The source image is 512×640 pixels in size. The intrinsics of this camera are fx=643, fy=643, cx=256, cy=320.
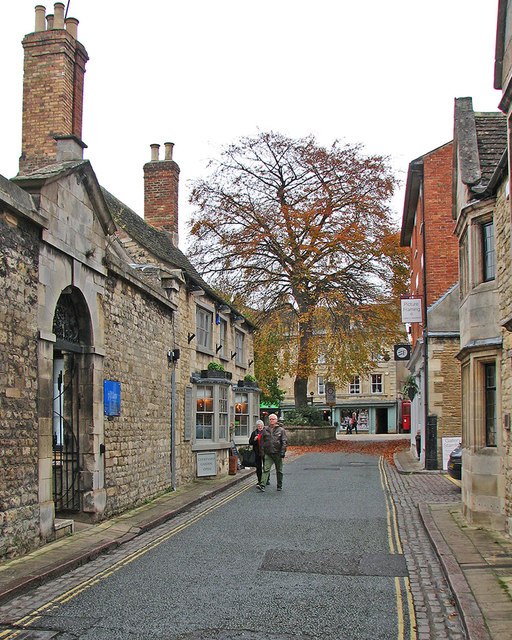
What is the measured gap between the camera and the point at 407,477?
18531 mm

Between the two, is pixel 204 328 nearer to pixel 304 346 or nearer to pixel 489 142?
pixel 489 142

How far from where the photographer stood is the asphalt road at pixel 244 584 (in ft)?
18.5

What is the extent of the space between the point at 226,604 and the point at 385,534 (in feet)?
14.5

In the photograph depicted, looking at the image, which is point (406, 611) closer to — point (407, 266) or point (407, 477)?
point (407, 477)

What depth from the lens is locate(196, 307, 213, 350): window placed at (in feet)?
60.1

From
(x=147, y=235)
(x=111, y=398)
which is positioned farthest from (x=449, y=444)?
(x=111, y=398)

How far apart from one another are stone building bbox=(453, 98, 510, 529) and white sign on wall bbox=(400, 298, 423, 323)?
962cm

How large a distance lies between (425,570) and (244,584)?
7.51 feet

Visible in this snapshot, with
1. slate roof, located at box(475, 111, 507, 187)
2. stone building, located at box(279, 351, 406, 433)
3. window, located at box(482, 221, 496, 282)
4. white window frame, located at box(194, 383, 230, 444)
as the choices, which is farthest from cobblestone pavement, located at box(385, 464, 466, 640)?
stone building, located at box(279, 351, 406, 433)

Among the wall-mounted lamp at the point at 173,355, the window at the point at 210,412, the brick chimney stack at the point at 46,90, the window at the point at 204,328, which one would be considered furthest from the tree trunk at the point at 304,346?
the brick chimney stack at the point at 46,90

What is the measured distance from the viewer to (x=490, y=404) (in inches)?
428

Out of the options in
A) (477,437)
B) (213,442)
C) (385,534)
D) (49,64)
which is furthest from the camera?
(213,442)

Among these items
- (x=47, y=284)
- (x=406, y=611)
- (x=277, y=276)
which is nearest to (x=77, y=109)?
(x=47, y=284)

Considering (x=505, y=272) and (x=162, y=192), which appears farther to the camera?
(x=162, y=192)
